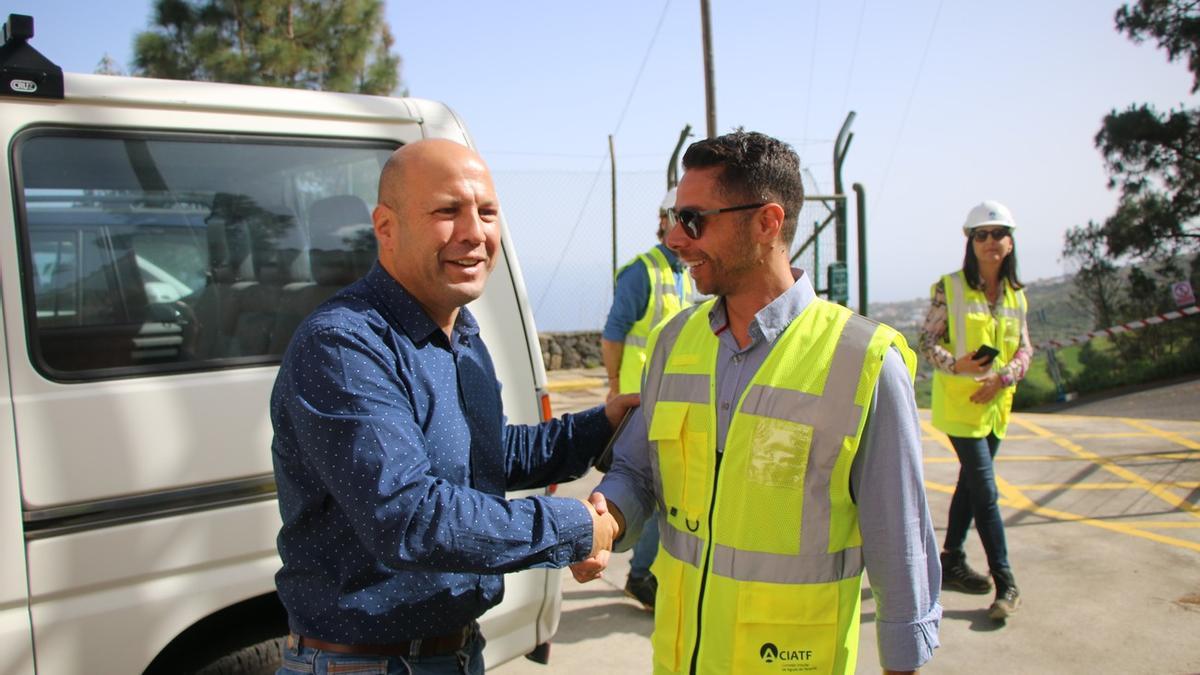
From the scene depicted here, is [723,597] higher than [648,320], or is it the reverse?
[648,320]

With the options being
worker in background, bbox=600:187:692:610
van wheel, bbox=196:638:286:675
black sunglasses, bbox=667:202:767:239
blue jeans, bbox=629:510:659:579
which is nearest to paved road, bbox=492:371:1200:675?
blue jeans, bbox=629:510:659:579

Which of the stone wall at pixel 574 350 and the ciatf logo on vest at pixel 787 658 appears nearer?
the ciatf logo on vest at pixel 787 658

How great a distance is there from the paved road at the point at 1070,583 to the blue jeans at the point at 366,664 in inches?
78.3

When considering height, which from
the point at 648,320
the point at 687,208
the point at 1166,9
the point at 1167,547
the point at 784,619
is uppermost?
the point at 1166,9

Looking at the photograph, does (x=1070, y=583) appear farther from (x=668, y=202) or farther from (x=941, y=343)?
(x=668, y=202)

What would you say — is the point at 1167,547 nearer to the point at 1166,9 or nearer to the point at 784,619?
the point at 784,619

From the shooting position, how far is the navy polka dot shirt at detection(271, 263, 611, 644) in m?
1.60

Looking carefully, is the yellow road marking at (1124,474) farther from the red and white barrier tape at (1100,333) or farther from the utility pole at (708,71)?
the utility pole at (708,71)

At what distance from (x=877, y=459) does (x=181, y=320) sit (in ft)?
6.24

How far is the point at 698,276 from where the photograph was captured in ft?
6.56

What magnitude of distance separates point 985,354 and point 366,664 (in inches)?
134

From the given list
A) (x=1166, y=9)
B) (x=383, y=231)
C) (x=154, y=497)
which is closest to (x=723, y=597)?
(x=383, y=231)

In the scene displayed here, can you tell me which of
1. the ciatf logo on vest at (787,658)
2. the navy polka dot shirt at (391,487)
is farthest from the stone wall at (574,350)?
the ciatf logo on vest at (787,658)

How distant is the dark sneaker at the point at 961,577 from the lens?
446 cm
